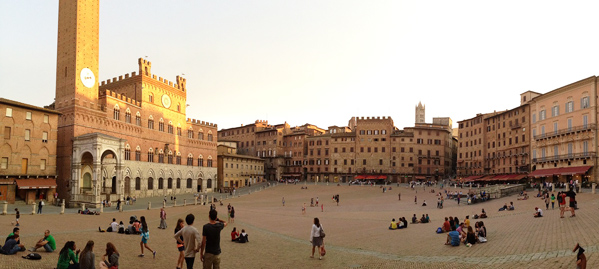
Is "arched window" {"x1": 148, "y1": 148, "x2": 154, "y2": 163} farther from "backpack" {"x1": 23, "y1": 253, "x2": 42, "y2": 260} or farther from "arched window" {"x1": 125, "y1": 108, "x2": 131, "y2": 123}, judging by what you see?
"backpack" {"x1": 23, "y1": 253, "x2": 42, "y2": 260}

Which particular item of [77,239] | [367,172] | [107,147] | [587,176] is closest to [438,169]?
[367,172]

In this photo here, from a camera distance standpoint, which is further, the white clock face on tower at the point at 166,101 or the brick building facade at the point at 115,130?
the white clock face on tower at the point at 166,101

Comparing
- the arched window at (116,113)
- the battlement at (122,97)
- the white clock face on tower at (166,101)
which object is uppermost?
the white clock face on tower at (166,101)

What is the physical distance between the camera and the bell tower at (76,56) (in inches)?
1970

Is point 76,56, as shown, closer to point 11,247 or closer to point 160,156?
point 160,156

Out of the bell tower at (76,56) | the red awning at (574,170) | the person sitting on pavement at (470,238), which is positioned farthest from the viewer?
the red awning at (574,170)

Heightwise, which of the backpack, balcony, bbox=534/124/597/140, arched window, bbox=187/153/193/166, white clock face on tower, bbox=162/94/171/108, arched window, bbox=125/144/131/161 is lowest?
the backpack

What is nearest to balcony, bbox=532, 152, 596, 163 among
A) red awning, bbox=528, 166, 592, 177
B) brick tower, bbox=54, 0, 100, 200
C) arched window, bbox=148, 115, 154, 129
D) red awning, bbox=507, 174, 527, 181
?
red awning, bbox=528, 166, 592, 177

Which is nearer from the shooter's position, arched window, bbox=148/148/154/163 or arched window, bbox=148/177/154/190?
arched window, bbox=148/177/154/190

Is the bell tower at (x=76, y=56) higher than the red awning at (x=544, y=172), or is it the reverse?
the bell tower at (x=76, y=56)

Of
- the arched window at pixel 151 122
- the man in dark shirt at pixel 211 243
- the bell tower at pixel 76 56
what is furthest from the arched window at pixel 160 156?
the man in dark shirt at pixel 211 243

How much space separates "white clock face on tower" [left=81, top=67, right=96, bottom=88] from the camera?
167 feet

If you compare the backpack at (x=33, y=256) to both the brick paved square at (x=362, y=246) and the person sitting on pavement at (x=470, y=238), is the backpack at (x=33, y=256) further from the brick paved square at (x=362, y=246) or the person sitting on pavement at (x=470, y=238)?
the person sitting on pavement at (x=470, y=238)

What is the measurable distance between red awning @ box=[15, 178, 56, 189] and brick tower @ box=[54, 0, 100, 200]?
241 cm
